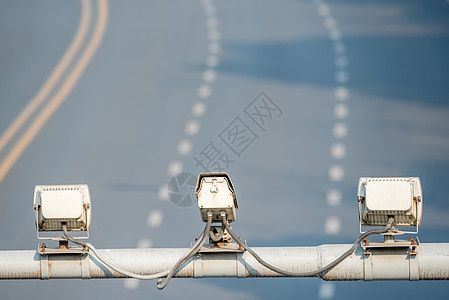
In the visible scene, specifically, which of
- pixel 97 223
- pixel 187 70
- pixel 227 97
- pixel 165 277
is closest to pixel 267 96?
pixel 227 97

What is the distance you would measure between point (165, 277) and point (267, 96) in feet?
55.0

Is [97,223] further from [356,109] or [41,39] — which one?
[41,39]

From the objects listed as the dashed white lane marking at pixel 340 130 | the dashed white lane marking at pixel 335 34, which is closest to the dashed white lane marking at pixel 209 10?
the dashed white lane marking at pixel 335 34

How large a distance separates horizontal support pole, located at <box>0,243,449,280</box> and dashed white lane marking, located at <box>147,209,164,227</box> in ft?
31.6

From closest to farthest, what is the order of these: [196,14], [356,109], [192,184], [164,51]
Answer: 1. [192,184]
2. [356,109]
3. [164,51]
4. [196,14]

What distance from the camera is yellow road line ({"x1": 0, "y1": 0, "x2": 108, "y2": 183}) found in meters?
23.1

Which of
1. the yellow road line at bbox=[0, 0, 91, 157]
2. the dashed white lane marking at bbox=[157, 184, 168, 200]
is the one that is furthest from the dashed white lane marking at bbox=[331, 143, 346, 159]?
the yellow road line at bbox=[0, 0, 91, 157]

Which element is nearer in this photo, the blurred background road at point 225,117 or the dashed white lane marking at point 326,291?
the dashed white lane marking at point 326,291

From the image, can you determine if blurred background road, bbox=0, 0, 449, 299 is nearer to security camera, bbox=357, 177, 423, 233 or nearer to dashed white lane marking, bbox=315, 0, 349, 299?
dashed white lane marking, bbox=315, 0, 349, 299

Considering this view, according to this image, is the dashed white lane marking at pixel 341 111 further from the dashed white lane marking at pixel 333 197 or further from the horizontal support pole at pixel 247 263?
the horizontal support pole at pixel 247 263

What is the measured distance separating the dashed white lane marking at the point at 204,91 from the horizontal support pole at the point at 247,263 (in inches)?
653

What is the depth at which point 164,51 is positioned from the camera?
29.7 m

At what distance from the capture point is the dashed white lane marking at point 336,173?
21.5m

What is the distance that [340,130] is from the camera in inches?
948
